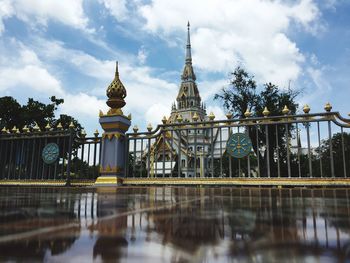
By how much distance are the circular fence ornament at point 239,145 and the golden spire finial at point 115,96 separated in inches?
124

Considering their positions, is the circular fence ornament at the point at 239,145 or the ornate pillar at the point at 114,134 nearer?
the circular fence ornament at the point at 239,145

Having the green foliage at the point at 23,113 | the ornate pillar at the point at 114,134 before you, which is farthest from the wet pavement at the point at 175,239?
the green foliage at the point at 23,113

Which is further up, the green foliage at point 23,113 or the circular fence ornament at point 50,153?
the green foliage at point 23,113

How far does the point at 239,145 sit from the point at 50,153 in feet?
19.2

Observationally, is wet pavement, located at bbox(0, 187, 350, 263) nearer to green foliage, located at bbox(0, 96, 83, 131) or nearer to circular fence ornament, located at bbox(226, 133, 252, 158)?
circular fence ornament, located at bbox(226, 133, 252, 158)

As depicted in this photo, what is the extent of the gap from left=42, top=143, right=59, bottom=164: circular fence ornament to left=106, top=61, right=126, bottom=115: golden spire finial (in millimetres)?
2378

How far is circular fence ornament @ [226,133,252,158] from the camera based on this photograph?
736 centimetres

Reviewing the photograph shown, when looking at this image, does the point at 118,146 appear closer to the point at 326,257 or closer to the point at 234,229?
the point at 234,229

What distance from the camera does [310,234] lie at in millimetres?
1495

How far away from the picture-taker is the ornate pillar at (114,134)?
7.92 metres

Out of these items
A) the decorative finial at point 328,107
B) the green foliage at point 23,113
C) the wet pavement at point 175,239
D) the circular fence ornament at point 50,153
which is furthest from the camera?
the green foliage at point 23,113

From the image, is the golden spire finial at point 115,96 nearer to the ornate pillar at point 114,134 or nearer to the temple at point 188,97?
the ornate pillar at point 114,134

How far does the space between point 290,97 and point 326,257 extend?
19166 millimetres

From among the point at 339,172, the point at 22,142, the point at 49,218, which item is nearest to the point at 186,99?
the point at 339,172
